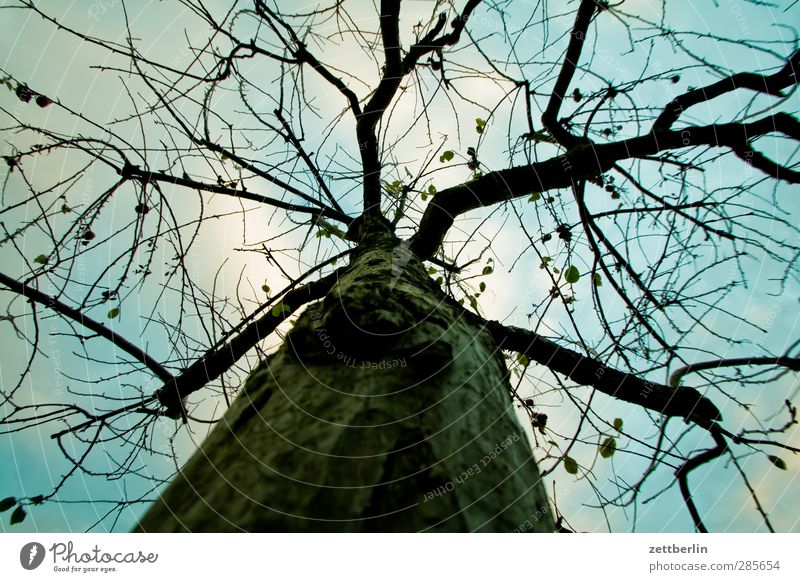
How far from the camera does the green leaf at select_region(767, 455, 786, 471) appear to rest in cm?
177

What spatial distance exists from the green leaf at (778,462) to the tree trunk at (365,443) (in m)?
1.76

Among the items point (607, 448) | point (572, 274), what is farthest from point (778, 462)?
point (572, 274)

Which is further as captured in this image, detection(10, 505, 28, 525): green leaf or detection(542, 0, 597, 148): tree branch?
detection(542, 0, 597, 148): tree branch

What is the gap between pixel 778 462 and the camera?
1795 mm

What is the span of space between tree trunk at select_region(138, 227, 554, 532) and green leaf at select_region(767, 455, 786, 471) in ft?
5.77

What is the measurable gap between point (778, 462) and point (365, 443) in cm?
226

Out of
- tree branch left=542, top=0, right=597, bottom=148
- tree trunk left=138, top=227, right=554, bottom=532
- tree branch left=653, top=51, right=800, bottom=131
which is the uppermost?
tree branch left=542, top=0, right=597, bottom=148

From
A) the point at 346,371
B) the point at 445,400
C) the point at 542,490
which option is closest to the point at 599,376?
the point at 542,490

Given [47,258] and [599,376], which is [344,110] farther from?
[599,376]

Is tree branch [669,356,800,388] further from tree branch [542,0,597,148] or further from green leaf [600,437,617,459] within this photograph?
tree branch [542,0,597,148]

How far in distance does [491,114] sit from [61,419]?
3204mm

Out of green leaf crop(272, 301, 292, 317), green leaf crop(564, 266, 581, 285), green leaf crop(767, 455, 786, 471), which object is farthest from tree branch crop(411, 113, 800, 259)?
green leaf crop(767, 455, 786, 471)

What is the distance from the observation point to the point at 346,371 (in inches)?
33.4

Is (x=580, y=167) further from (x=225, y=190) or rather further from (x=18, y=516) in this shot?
Answer: (x=18, y=516)
